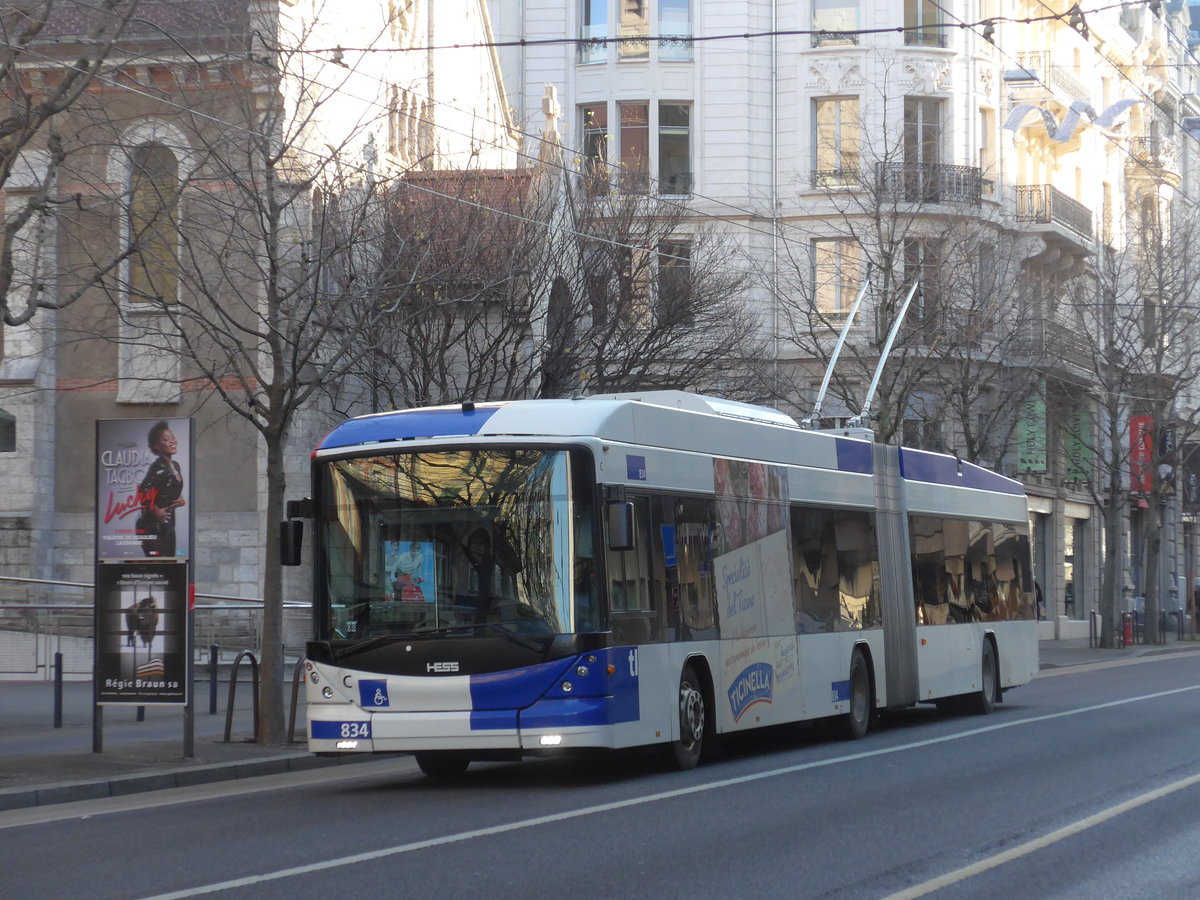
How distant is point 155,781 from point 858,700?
7614 mm

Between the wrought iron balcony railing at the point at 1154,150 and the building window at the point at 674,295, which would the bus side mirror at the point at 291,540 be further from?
the wrought iron balcony railing at the point at 1154,150

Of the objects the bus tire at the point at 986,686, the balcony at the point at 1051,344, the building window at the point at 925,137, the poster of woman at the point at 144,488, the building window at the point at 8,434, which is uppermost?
the building window at the point at 925,137

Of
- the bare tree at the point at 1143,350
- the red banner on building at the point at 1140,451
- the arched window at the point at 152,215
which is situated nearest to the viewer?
the arched window at the point at 152,215

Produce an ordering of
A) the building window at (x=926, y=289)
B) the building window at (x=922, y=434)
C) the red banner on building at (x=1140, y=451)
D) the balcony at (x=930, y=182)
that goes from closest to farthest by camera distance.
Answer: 1. the building window at (x=926, y=289)
2. the balcony at (x=930, y=182)
3. the building window at (x=922, y=434)
4. the red banner on building at (x=1140, y=451)

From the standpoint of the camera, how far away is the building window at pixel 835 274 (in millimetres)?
38062

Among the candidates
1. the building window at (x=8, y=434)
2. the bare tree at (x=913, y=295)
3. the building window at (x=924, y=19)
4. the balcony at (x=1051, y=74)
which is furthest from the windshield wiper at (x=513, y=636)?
the balcony at (x=1051, y=74)

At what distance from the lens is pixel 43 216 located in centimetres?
1592

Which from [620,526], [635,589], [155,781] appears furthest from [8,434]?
[620,526]

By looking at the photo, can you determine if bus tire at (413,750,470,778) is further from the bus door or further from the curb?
the bus door

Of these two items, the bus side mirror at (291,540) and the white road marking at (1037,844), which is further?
the bus side mirror at (291,540)

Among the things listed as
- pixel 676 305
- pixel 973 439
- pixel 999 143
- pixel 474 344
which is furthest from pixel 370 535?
pixel 999 143

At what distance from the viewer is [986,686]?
2216 centimetres

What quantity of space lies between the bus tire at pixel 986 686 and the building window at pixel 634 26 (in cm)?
2387

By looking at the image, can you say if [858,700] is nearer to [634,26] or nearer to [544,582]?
[544,582]
